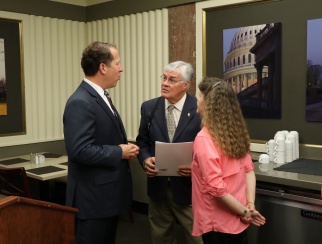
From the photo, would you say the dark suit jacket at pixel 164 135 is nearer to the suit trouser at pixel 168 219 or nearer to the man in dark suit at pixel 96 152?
the suit trouser at pixel 168 219

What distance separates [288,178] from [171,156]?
819mm

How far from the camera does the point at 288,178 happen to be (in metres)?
2.35

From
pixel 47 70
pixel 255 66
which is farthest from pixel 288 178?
pixel 47 70

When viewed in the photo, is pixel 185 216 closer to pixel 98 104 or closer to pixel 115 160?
pixel 115 160

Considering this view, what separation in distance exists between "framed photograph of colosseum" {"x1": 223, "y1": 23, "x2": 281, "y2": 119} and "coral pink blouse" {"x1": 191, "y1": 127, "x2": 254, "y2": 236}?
1.39m

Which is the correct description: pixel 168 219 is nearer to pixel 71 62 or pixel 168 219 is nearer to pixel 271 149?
pixel 271 149

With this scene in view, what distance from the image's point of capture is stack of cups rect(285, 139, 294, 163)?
2.74 metres

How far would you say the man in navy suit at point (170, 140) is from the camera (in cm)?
222

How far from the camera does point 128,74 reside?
4129 millimetres

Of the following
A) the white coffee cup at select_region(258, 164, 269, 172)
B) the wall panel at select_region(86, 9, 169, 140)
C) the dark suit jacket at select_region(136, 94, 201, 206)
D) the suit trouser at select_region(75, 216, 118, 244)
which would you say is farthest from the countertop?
the wall panel at select_region(86, 9, 169, 140)

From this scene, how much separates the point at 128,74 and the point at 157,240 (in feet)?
7.30

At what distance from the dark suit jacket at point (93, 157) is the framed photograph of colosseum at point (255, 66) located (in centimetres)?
163

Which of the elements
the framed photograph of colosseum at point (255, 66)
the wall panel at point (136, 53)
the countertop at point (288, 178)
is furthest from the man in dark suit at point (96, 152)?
the wall panel at point (136, 53)

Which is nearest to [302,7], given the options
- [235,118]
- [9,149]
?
[235,118]
